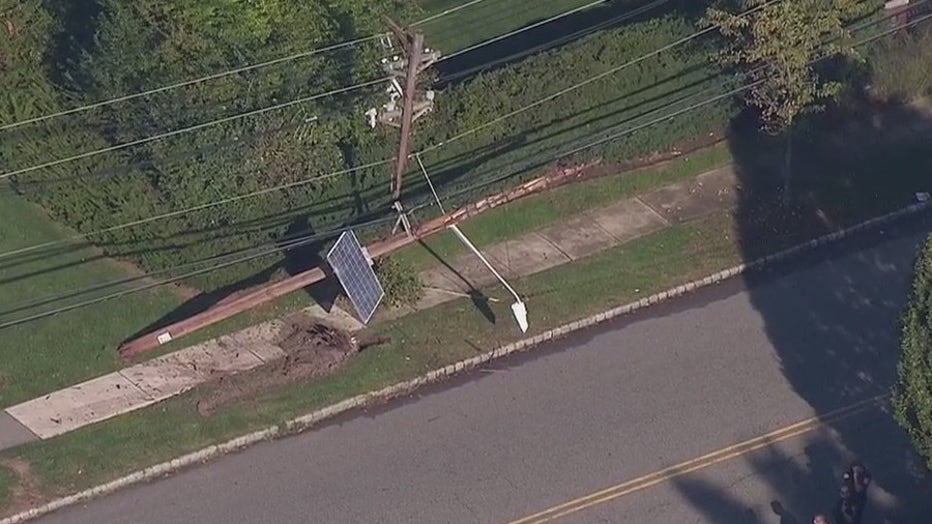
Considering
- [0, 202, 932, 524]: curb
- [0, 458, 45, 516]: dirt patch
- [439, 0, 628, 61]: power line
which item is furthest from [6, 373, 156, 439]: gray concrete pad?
[439, 0, 628, 61]: power line

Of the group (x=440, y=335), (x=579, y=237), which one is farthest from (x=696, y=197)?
(x=440, y=335)

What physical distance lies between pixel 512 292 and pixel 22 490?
7791mm

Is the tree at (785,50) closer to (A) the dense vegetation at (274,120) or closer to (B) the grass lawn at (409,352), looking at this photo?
(A) the dense vegetation at (274,120)

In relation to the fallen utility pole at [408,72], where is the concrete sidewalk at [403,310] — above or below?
below

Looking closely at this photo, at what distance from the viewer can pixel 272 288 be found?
73.4 ft

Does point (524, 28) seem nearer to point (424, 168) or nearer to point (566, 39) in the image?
point (566, 39)

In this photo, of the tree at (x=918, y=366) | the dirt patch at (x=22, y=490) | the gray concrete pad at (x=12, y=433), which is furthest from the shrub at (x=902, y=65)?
the dirt patch at (x=22, y=490)

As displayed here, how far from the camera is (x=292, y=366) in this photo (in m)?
22.4

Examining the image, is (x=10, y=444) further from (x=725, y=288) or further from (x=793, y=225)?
(x=793, y=225)

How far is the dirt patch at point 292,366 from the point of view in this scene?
22125mm

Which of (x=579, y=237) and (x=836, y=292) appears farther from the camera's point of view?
(x=579, y=237)

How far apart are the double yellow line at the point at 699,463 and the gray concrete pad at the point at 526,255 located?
14.7 feet

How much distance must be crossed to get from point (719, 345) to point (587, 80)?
553 centimetres

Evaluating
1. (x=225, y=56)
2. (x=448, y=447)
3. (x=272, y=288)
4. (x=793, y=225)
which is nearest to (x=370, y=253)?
(x=272, y=288)
